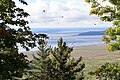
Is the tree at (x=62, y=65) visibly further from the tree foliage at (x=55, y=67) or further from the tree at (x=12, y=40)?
the tree at (x=12, y=40)

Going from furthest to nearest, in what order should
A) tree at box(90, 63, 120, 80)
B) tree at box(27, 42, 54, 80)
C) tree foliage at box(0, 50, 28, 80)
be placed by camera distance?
tree at box(27, 42, 54, 80)
tree at box(90, 63, 120, 80)
tree foliage at box(0, 50, 28, 80)

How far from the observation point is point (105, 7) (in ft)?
59.6

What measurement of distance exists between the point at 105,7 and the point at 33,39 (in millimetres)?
4674

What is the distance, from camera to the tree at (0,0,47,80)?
47.9 ft

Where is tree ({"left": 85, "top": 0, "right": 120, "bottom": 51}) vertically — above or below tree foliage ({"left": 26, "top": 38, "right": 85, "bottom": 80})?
above

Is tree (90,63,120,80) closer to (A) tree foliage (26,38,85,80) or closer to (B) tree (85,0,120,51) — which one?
(B) tree (85,0,120,51)


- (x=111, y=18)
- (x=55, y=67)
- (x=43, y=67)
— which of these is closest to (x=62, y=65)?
(x=55, y=67)

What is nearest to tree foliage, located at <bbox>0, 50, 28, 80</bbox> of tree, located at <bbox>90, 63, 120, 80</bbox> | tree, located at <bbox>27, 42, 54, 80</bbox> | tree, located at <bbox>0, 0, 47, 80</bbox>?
tree, located at <bbox>0, 0, 47, 80</bbox>

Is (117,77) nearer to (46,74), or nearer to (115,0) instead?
(115,0)

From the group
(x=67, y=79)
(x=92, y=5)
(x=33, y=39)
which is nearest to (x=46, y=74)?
(x=67, y=79)

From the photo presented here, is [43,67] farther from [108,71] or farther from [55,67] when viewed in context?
[108,71]

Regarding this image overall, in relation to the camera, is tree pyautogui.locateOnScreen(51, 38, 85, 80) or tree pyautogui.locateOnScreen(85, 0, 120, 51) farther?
tree pyautogui.locateOnScreen(51, 38, 85, 80)

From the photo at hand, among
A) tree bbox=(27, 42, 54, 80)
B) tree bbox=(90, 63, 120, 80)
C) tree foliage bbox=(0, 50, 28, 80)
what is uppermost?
tree foliage bbox=(0, 50, 28, 80)

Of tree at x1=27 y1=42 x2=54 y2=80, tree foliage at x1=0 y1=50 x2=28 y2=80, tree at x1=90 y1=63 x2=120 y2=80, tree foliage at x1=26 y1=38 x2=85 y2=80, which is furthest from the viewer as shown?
tree at x1=27 y1=42 x2=54 y2=80
